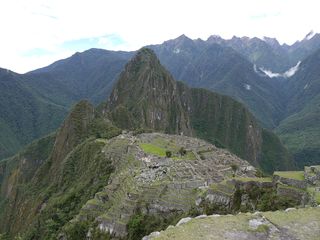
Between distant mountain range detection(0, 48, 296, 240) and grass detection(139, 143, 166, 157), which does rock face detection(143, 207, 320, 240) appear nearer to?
distant mountain range detection(0, 48, 296, 240)

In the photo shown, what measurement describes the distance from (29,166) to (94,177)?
9902cm

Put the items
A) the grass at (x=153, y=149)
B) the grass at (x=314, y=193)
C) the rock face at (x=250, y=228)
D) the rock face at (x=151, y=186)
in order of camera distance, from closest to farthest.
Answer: the rock face at (x=250, y=228) → the grass at (x=314, y=193) → the rock face at (x=151, y=186) → the grass at (x=153, y=149)

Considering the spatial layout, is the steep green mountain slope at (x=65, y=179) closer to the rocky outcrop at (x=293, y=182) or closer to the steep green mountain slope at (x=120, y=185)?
the steep green mountain slope at (x=120, y=185)

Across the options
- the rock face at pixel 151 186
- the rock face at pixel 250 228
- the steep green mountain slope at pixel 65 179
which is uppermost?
the rock face at pixel 250 228

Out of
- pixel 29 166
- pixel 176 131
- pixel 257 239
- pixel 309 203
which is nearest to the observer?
pixel 257 239

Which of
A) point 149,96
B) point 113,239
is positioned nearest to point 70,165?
point 113,239

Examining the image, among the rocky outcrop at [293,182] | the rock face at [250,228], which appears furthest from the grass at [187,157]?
the rock face at [250,228]

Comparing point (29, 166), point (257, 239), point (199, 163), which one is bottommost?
point (29, 166)

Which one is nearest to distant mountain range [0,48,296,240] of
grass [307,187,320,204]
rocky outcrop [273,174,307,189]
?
rocky outcrop [273,174,307,189]

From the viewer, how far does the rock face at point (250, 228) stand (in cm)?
1670

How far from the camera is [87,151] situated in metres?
72.1

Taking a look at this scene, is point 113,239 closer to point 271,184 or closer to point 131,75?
point 271,184

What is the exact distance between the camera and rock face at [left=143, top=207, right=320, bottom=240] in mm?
16703

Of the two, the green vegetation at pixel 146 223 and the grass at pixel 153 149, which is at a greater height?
the grass at pixel 153 149
